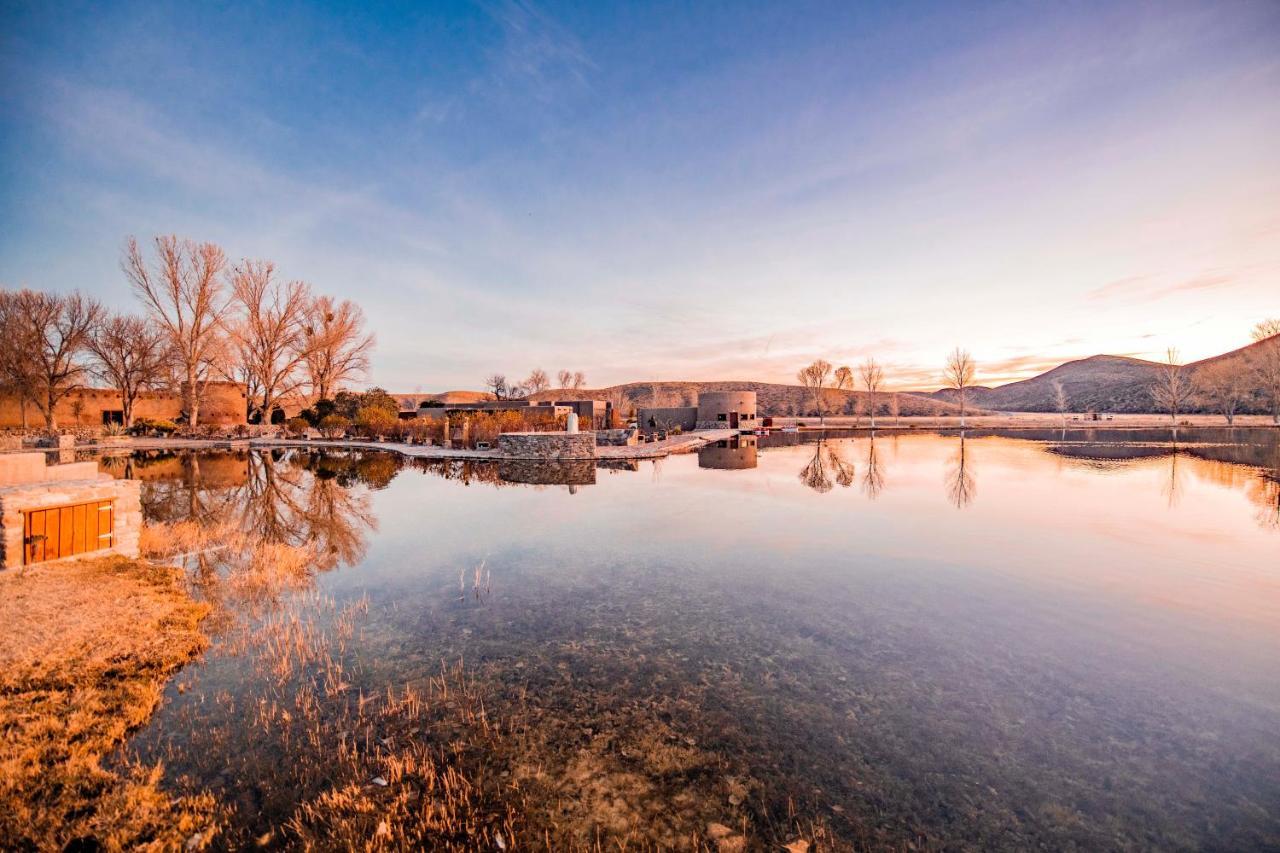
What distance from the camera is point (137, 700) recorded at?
421cm

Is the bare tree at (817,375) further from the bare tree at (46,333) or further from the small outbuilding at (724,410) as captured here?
the bare tree at (46,333)

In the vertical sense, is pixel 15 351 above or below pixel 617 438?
above

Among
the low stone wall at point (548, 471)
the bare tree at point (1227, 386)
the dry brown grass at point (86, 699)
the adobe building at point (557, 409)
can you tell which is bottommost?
the dry brown grass at point (86, 699)

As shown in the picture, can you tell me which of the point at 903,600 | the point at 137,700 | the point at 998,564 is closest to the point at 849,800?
the point at 903,600

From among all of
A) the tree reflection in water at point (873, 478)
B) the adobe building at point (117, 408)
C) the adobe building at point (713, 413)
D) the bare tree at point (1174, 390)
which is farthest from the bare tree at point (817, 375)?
the adobe building at point (117, 408)

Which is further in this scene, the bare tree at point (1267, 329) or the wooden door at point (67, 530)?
the bare tree at point (1267, 329)

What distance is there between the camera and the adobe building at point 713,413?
155 feet

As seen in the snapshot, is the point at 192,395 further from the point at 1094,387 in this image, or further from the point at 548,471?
the point at 1094,387

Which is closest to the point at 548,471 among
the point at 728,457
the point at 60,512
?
the point at 728,457

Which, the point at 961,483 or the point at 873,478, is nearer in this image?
the point at 961,483

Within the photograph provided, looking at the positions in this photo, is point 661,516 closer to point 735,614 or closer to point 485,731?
point 735,614

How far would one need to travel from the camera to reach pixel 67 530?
734 cm

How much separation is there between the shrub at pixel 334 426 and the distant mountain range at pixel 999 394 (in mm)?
40105

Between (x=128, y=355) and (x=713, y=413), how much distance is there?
146 feet
